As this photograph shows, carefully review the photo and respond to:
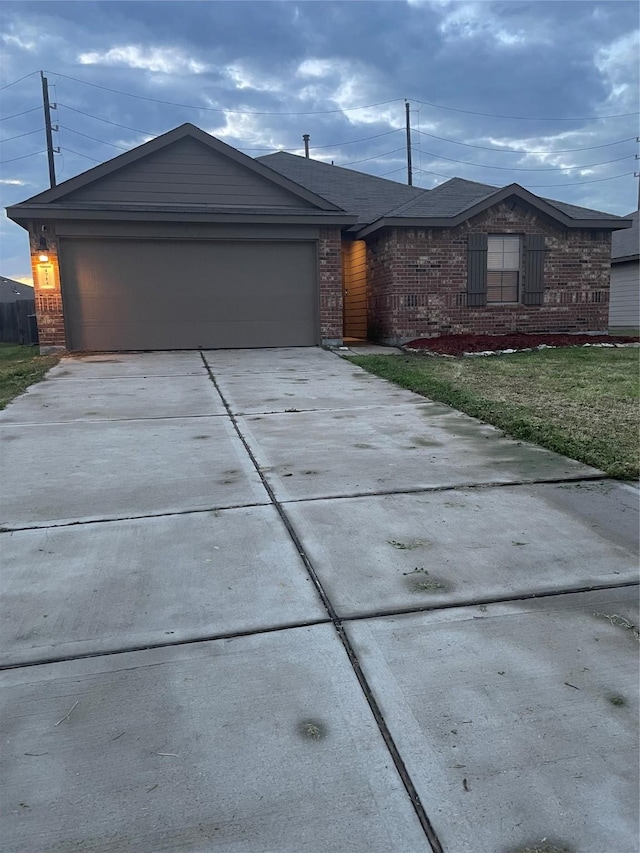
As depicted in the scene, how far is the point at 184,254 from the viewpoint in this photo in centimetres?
1263

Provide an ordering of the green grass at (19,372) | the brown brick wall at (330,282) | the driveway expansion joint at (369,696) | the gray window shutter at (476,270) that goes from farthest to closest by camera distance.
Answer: the gray window shutter at (476,270) < the brown brick wall at (330,282) < the green grass at (19,372) < the driveway expansion joint at (369,696)

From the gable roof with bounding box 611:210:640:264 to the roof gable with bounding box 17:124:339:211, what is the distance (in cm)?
1289

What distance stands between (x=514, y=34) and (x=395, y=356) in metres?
7.68

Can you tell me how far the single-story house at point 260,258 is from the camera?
12.2 m

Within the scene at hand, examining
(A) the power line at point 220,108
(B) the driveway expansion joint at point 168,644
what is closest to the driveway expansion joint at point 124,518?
(B) the driveway expansion joint at point 168,644

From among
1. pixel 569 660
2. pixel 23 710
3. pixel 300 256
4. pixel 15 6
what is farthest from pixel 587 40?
pixel 23 710

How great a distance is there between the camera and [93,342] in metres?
12.5

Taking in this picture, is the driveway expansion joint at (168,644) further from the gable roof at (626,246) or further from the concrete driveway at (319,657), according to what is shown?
the gable roof at (626,246)

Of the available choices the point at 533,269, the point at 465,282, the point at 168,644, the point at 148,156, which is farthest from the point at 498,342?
the point at 168,644

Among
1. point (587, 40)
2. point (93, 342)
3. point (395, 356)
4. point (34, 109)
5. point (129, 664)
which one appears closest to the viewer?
point (129, 664)

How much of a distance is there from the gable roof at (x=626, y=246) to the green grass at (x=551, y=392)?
393 inches

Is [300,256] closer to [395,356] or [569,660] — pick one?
[395,356]

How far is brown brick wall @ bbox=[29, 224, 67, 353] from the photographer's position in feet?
38.9

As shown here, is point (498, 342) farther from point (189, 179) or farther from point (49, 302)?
point (49, 302)
